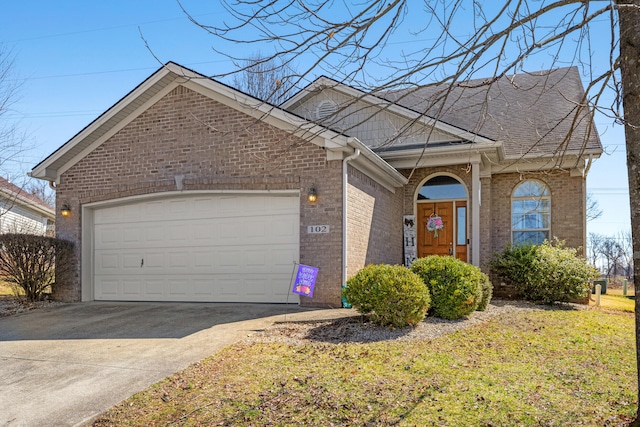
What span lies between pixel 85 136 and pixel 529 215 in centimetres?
1094

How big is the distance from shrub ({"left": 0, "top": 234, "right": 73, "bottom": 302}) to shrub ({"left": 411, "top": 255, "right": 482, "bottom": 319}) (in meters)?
7.82

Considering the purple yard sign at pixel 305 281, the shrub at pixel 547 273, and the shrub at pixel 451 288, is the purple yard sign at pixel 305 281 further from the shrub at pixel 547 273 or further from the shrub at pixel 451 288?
the shrub at pixel 547 273

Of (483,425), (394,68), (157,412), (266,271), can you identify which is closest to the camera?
(483,425)

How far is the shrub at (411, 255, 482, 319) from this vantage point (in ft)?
25.2

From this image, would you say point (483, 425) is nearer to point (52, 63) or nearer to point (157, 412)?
point (157, 412)

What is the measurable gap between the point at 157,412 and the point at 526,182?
11.0 metres

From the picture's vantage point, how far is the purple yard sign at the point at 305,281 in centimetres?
814

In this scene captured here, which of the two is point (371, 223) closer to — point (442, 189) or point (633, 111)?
point (442, 189)

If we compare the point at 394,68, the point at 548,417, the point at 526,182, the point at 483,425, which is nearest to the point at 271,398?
the point at 483,425

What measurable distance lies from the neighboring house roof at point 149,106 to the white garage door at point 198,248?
1.44 m

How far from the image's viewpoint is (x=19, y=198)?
20484mm

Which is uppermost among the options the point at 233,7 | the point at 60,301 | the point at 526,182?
the point at 233,7

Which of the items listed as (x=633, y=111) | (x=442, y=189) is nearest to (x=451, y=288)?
(x=633, y=111)

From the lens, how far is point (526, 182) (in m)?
12.4
